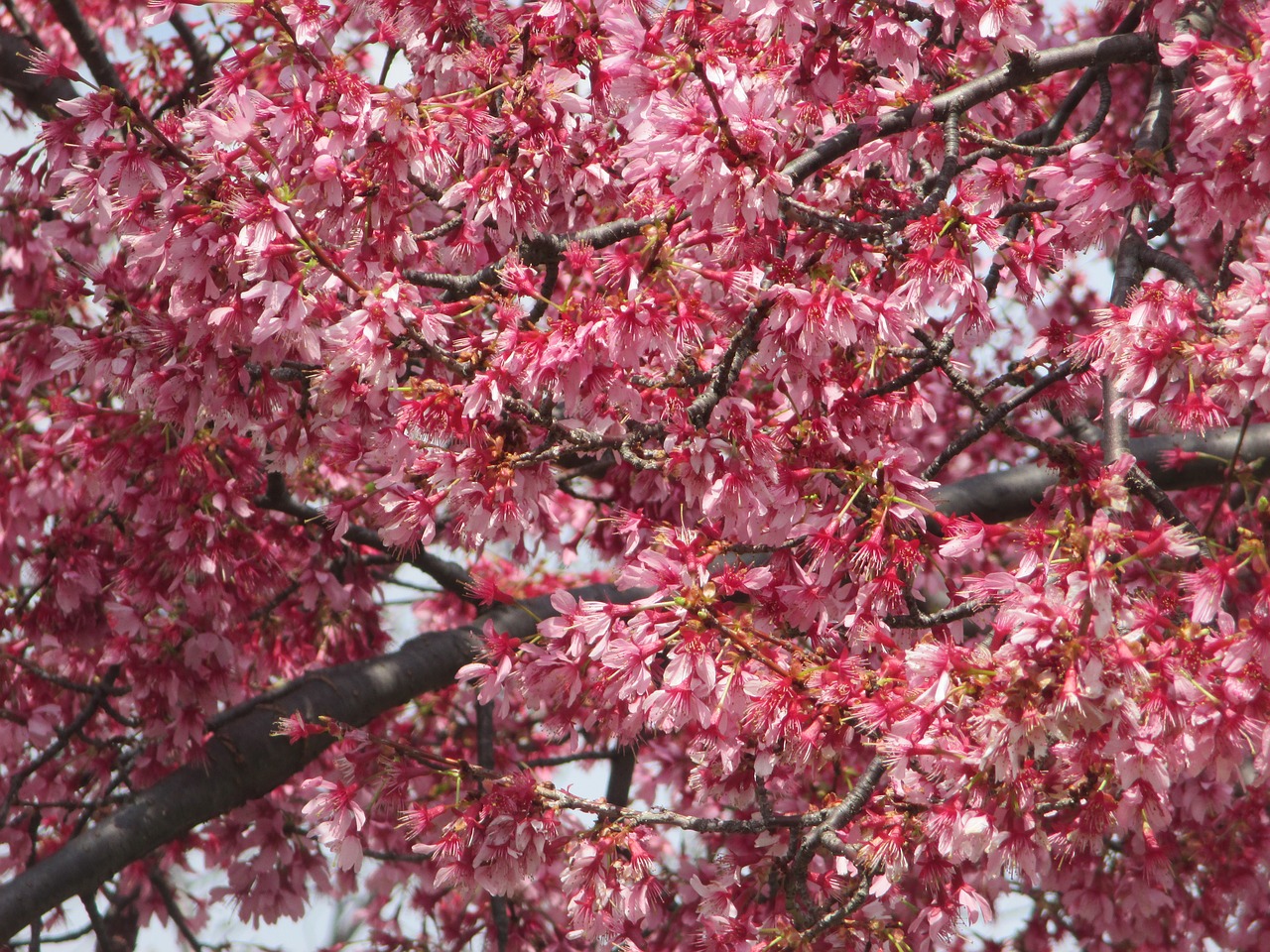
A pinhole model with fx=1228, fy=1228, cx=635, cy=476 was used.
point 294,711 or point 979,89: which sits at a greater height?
point 294,711

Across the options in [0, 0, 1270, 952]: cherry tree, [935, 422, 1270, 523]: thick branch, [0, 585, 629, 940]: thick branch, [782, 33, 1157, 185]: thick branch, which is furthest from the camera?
[935, 422, 1270, 523]: thick branch

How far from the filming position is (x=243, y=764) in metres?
4.44

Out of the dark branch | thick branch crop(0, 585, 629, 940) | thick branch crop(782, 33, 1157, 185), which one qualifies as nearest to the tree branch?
thick branch crop(0, 585, 629, 940)

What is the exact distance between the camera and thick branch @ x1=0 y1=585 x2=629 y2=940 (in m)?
3.97

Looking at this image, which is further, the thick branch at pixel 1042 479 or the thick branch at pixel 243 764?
the thick branch at pixel 1042 479

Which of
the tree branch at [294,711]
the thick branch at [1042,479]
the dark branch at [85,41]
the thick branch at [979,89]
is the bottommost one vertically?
the thick branch at [1042,479]

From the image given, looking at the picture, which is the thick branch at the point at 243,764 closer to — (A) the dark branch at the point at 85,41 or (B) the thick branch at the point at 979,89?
(B) the thick branch at the point at 979,89

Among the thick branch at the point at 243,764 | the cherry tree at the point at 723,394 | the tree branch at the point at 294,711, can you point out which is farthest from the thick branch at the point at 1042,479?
the thick branch at the point at 243,764

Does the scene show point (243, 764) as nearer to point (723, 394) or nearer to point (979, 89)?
point (723, 394)

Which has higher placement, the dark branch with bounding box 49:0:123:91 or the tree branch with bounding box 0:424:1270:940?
the dark branch with bounding box 49:0:123:91

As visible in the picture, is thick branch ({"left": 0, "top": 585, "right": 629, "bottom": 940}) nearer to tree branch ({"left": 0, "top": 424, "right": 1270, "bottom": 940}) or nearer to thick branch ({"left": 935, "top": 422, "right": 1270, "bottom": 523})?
tree branch ({"left": 0, "top": 424, "right": 1270, "bottom": 940})

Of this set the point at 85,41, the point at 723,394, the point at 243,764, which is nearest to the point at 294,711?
the point at 243,764

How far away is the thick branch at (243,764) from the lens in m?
3.97

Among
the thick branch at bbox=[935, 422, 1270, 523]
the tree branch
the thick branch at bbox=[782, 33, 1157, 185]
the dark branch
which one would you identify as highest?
the dark branch
